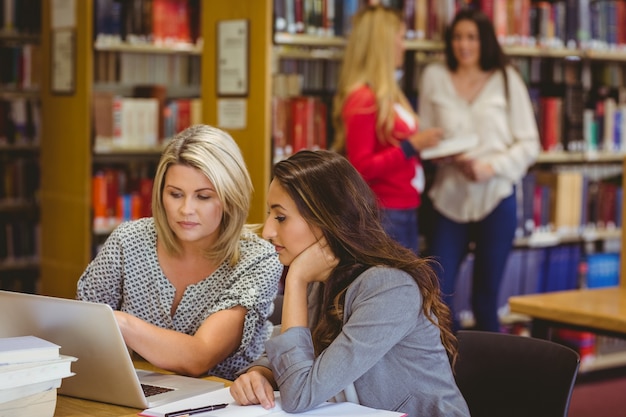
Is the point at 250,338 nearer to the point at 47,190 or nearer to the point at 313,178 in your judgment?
the point at 313,178

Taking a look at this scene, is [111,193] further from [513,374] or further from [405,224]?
[513,374]

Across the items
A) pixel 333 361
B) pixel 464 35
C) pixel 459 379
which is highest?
pixel 464 35

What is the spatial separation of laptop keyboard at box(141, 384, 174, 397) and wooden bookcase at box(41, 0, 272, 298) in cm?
223

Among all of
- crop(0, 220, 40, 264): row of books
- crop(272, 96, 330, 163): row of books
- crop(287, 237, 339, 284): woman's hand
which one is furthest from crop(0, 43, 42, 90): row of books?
crop(287, 237, 339, 284): woman's hand

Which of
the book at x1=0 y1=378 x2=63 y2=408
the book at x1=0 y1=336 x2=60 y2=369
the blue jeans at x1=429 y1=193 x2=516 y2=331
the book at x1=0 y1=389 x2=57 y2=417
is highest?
the book at x1=0 y1=336 x2=60 y2=369

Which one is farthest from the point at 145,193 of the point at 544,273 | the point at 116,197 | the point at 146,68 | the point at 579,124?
the point at 579,124

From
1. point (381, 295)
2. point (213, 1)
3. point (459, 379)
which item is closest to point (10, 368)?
point (381, 295)

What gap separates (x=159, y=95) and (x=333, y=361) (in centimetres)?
358

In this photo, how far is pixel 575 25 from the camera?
5445 millimetres

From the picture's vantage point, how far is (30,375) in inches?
69.0

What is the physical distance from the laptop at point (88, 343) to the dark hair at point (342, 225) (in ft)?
1.08

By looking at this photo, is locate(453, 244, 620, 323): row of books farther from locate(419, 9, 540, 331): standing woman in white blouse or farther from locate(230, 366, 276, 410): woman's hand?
locate(230, 366, 276, 410): woman's hand

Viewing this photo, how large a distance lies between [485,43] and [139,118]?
5.80ft

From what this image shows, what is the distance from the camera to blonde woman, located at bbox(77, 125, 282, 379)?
2361 mm
